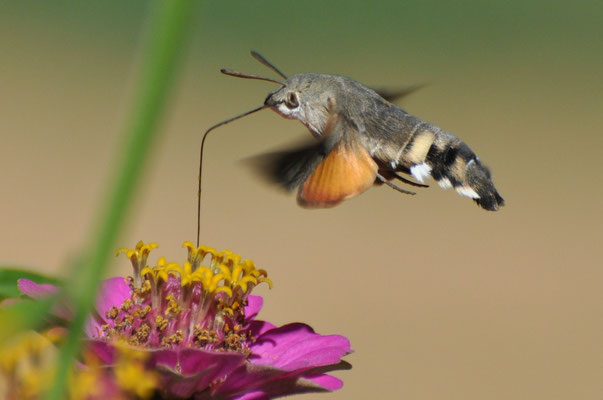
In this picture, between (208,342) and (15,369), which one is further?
(208,342)

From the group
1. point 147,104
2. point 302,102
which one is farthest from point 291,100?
point 147,104

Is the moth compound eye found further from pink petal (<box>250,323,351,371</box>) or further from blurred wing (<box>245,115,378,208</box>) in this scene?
pink petal (<box>250,323,351,371</box>)

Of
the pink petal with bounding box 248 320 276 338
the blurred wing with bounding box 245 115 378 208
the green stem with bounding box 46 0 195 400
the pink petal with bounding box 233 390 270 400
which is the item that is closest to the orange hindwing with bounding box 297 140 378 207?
the blurred wing with bounding box 245 115 378 208

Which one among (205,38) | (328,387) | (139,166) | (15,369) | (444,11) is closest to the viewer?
(139,166)

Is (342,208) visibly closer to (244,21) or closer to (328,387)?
(244,21)

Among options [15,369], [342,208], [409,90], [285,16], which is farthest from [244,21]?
[15,369]

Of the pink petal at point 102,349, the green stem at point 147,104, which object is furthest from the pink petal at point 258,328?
the green stem at point 147,104

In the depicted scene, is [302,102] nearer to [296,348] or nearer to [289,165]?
[289,165]
